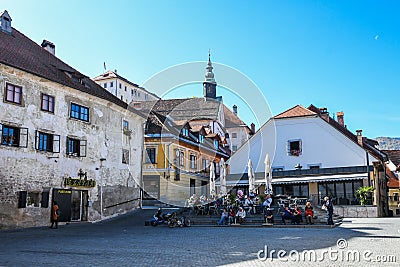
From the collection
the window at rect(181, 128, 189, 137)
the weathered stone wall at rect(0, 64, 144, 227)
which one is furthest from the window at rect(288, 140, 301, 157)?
the weathered stone wall at rect(0, 64, 144, 227)

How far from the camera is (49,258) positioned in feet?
35.2

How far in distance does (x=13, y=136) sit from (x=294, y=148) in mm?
24331

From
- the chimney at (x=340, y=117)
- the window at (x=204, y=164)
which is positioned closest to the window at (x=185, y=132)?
the window at (x=204, y=164)

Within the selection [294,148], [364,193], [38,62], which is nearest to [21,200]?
[38,62]

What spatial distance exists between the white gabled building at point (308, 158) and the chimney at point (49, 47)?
727 inches

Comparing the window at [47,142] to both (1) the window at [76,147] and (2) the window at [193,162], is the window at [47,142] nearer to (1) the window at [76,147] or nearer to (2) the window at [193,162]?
(1) the window at [76,147]

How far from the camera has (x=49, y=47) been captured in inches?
1247

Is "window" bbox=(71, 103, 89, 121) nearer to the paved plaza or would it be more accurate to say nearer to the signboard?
the signboard

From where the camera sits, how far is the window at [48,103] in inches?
956

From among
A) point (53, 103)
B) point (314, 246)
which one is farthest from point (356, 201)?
point (53, 103)

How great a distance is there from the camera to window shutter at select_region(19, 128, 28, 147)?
22481 millimetres

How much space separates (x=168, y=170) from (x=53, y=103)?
16.4m

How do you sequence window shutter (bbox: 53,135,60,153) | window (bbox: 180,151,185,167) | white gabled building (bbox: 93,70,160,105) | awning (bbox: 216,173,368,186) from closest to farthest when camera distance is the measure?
window shutter (bbox: 53,135,60,153) < awning (bbox: 216,173,368,186) < window (bbox: 180,151,185,167) < white gabled building (bbox: 93,70,160,105)

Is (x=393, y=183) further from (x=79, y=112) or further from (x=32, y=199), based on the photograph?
(x=32, y=199)
